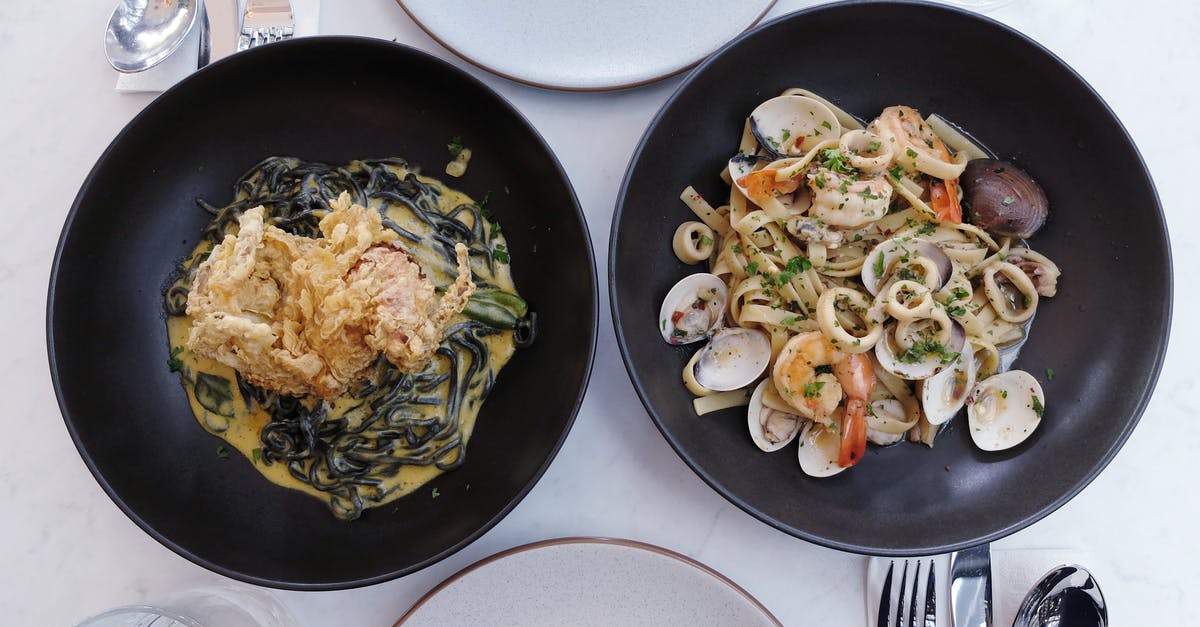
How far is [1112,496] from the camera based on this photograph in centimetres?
329

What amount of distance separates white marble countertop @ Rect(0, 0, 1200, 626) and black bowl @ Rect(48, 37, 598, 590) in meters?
0.27

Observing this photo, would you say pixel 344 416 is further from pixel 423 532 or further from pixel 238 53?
pixel 238 53

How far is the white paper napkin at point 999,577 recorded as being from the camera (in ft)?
10.3

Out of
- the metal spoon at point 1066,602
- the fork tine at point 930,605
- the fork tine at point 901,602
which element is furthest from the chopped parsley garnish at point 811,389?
the metal spoon at point 1066,602

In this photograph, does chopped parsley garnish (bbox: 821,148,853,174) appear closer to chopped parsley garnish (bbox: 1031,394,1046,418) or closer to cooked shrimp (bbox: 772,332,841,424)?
cooked shrimp (bbox: 772,332,841,424)

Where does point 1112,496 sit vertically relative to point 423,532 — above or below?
above

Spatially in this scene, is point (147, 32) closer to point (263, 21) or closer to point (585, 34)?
point (263, 21)

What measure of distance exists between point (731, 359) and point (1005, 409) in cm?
114

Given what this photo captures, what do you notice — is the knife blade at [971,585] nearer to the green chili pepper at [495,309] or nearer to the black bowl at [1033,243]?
the black bowl at [1033,243]

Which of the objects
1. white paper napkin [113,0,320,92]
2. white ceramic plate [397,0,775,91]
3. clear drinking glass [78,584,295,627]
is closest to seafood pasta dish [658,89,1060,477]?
white ceramic plate [397,0,775,91]

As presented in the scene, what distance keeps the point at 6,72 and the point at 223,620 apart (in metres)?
2.62

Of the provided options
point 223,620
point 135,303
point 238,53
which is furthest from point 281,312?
point 223,620

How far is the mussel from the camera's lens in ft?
9.77

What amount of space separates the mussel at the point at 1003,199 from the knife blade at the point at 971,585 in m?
1.33
